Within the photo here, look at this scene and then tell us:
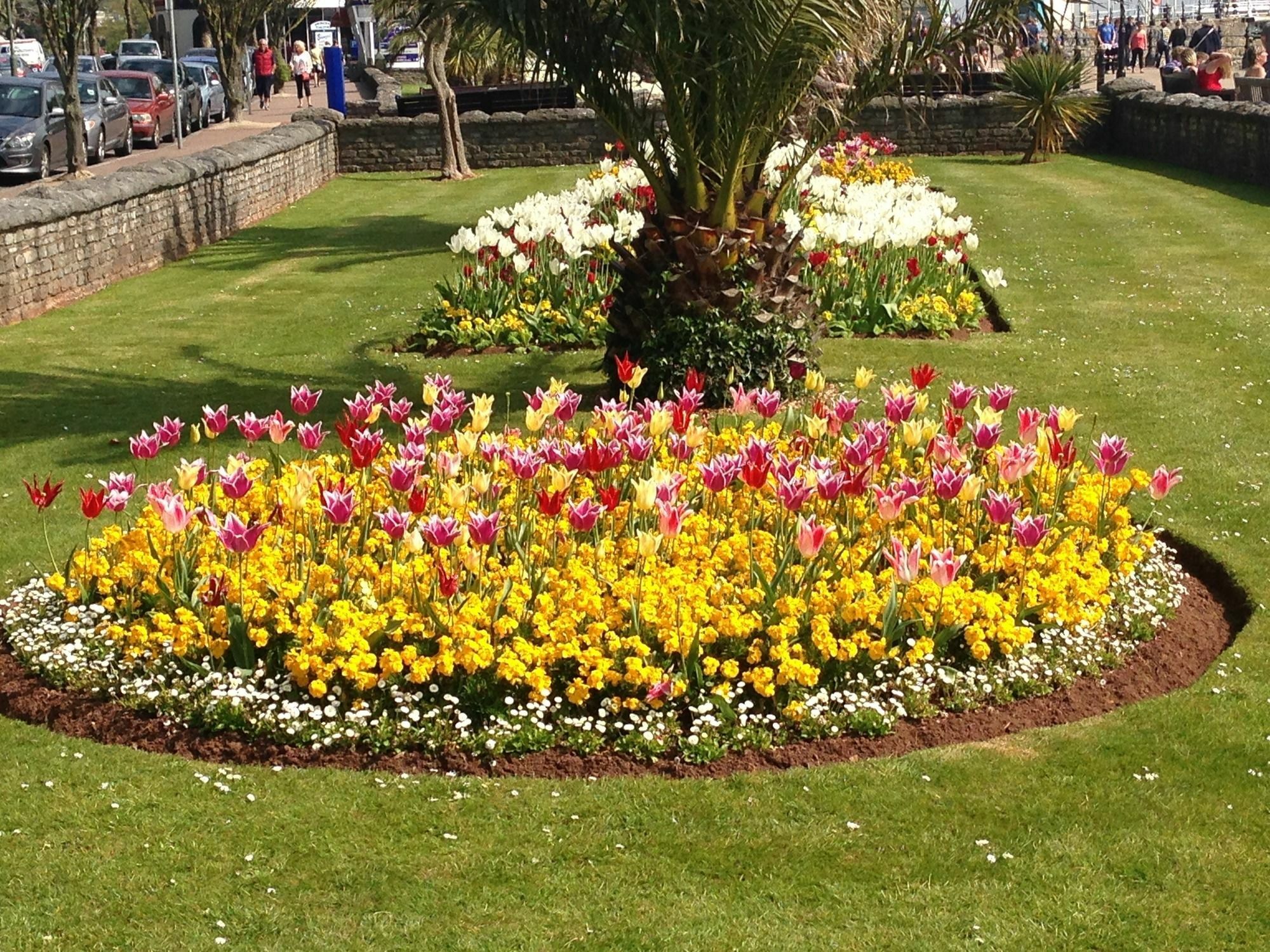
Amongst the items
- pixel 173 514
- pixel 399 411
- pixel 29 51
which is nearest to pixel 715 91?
pixel 399 411

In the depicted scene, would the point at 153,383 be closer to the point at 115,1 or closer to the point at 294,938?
the point at 294,938

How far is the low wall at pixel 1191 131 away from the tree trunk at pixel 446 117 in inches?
451

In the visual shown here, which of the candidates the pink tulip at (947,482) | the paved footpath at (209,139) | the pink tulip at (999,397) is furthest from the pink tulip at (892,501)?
the paved footpath at (209,139)

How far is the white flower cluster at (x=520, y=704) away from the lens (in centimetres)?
561

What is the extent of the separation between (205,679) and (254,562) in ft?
2.01

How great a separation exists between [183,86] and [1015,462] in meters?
34.6

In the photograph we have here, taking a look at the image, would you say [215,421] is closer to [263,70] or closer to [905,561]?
[905,561]

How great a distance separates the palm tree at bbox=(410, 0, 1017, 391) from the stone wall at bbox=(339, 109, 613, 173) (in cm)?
1859

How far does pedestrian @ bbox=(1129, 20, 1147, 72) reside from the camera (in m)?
49.4

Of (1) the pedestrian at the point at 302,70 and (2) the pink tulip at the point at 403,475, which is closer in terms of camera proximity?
(2) the pink tulip at the point at 403,475

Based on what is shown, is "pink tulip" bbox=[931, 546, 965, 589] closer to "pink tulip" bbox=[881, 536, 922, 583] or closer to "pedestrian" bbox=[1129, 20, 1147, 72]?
"pink tulip" bbox=[881, 536, 922, 583]

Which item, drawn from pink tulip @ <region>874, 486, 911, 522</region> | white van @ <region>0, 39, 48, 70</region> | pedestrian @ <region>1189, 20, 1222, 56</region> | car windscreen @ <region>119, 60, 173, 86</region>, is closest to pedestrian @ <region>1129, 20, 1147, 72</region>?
pedestrian @ <region>1189, 20, 1222, 56</region>

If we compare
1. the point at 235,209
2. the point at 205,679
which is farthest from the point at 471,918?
the point at 235,209

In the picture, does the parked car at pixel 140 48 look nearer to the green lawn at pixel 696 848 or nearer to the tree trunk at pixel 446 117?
the tree trunk at pixel 446 117
